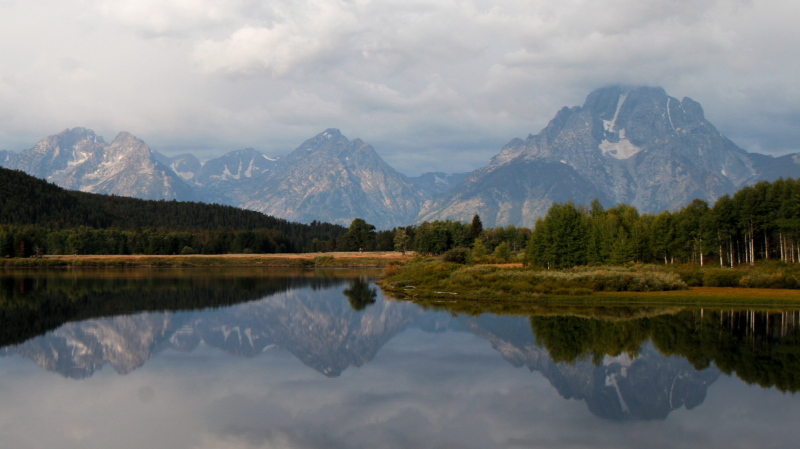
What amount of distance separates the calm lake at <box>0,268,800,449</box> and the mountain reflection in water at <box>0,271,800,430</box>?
0.18m

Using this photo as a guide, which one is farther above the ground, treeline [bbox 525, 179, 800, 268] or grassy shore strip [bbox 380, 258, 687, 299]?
treeline [bbox 525, 179, 800, 268]

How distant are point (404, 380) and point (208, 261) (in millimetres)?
143891

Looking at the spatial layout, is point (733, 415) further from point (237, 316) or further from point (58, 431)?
point (237, 316)

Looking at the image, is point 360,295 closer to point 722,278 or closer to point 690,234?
point 722,278

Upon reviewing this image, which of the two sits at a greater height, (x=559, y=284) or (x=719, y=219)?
(x=719, y=219)

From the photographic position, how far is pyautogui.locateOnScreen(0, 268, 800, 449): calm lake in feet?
72.5

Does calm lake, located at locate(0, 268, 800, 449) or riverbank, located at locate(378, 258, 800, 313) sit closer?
calm lake, located at locate(0, 268, 800, 449)

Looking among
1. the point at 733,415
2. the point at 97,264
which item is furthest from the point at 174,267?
the point at 733,415

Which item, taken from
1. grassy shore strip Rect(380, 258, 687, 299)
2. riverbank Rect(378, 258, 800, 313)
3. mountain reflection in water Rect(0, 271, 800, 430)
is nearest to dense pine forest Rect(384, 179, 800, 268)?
riverbank Rect(378, 258, 800, 313)

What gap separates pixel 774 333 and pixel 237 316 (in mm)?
43621

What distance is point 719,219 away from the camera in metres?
91.2

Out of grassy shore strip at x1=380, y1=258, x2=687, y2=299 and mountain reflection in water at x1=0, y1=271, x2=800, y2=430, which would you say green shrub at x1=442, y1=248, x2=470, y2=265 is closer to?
grassy shore strip at x1=380, y1=258, x2=687, y2=299

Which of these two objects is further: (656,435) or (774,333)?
(774,333)

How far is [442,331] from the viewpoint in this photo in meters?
47.9
